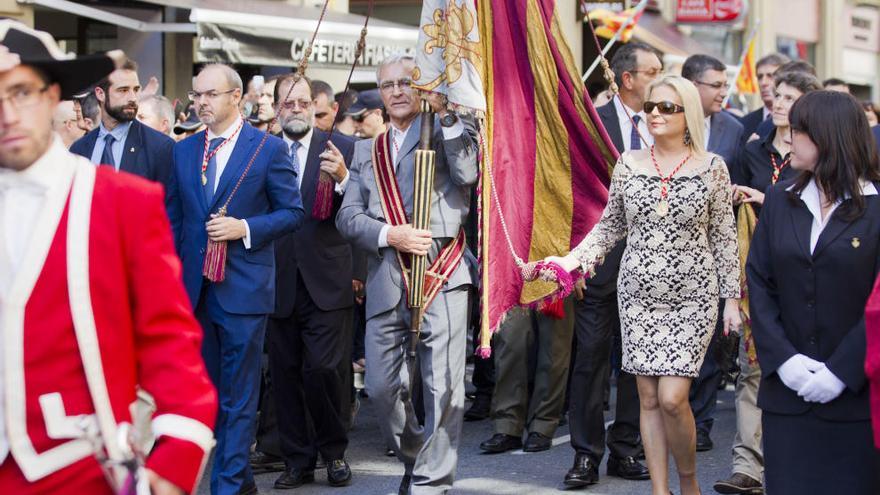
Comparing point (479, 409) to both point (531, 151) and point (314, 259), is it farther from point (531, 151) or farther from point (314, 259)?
point (531, 151)

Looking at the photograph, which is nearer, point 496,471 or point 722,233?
point 722,233

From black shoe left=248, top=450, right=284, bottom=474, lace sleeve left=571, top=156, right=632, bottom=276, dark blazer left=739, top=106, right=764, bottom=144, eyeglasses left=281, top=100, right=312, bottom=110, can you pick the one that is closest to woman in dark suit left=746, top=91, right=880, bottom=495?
lace sleeve left=571, top=156, right=632, bottom=276

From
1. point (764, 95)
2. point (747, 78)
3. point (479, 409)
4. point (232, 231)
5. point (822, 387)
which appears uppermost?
point (747, 78)

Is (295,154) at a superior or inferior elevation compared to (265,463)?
superior

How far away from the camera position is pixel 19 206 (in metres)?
3.09

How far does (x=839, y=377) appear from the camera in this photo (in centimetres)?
511

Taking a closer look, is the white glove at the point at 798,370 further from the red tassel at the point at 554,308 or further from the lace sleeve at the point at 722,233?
the red tassel at the point at 554,308

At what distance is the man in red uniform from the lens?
3.05 m

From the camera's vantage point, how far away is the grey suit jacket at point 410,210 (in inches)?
262

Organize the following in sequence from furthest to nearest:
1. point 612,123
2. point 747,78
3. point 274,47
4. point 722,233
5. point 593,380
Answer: point 747,78 < point 274,47 < point 612,123 < point 593,380 < point 722,233

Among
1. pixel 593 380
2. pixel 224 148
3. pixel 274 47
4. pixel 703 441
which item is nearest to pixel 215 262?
pixel 224 148

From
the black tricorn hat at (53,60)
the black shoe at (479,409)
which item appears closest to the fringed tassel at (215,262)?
the black shoe at (479,409)

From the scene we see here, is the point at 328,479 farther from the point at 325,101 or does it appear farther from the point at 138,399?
the point at 138,399

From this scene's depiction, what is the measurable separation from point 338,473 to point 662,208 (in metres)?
2.36
